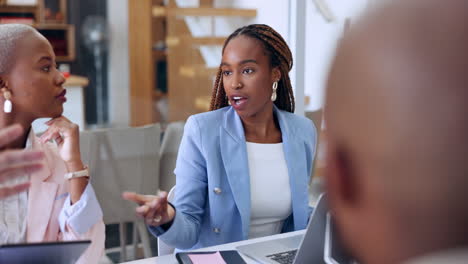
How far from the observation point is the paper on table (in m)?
1.20

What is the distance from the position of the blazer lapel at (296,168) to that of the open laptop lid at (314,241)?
395mm

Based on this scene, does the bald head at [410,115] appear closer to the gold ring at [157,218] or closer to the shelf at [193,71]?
the gold ring at [157,218]

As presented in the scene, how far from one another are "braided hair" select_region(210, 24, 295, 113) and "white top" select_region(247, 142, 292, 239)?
7.7 inches

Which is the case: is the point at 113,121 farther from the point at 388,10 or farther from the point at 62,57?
the point at 388,10

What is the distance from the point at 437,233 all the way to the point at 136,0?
3241 millimetres

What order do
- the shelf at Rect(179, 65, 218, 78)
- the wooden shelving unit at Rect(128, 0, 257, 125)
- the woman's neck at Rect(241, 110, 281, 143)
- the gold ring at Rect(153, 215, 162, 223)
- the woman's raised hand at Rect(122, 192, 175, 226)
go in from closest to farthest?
the woman's raised hand at Rect(122, 192, 175, 226)
the gold ring at Rect(153, 215, 162, 223)
the woman's neck at Rect(241, 110, 281, 143)
the wooden shelving unit at Rect(128, 0, 257, 125)
the shelf at Rect(179, 65, 218, 78)

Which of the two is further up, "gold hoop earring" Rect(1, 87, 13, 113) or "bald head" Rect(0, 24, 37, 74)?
"bald head" Rect(0, 24, 37, 74)

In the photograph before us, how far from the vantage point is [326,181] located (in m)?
0.33

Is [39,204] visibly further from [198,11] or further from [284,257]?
[198,11]

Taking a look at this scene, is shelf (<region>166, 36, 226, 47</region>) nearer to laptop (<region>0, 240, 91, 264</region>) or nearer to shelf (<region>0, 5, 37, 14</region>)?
shelf (<region>0, 5, 37, 14</region>)

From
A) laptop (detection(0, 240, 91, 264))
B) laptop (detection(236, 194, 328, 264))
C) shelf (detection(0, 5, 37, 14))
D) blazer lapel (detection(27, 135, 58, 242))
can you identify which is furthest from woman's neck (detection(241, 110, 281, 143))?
shelf (detection(0, 5, 37, 14))

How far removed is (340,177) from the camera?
0.32 m

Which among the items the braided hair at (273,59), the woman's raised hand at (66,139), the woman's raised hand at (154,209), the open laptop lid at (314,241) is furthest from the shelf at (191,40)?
the open laptop lid at (314,241)

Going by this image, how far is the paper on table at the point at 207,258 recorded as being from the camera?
1197 mm
